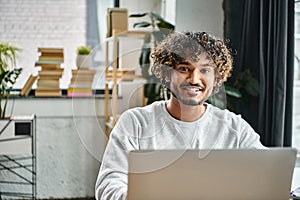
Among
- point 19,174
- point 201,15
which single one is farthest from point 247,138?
point 19,174

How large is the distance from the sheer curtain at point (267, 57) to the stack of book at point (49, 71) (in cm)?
138

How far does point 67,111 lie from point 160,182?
2879 millimetres

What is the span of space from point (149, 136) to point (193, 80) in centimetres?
24

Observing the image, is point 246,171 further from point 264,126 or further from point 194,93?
point 264,126

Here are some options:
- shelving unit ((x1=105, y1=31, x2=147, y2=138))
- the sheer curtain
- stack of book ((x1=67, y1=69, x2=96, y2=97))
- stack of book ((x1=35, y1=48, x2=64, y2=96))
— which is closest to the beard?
shelving unit ((x1=105, y1=31, x2=147, y2=138))

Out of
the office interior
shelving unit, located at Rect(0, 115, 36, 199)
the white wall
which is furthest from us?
shelving unit, located at Rect(0, 115, 36, 199)

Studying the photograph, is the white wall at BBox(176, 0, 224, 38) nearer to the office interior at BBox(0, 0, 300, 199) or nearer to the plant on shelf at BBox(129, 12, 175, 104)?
the office interior at BBox(0, 0, 300, 199)

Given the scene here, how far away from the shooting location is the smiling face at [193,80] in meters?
1.42

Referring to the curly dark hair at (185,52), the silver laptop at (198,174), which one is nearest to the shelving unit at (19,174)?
the curly dark hair at (185,52)

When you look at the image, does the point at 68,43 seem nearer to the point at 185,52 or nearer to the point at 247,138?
the point at 247,138

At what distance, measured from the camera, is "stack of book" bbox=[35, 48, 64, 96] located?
396 centimetres

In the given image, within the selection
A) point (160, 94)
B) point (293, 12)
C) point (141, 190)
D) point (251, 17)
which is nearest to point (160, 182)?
point (141, 190)

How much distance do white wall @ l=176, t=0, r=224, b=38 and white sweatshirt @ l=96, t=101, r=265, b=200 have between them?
5.76 ft

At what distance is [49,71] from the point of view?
3.96m
